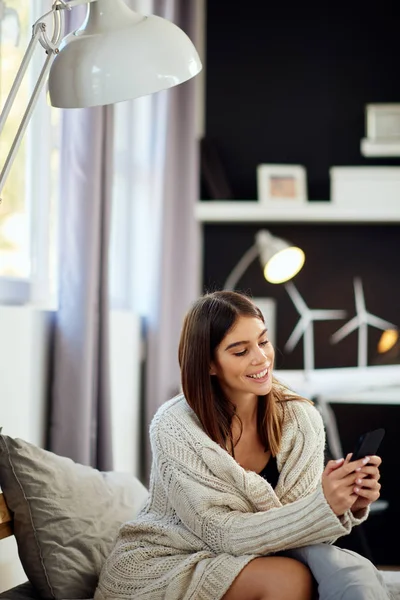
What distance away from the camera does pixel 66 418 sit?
253cm

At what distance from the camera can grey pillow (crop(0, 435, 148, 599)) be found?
1899 mm

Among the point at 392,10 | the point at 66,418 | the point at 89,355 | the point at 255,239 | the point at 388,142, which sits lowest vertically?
the point at 66,418

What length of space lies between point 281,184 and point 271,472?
2515 mm

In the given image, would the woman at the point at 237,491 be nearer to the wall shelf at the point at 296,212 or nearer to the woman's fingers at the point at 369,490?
the woman's fingers at the point at 369,490

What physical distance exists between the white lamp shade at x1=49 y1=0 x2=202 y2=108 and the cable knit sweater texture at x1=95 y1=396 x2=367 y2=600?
2.58ft

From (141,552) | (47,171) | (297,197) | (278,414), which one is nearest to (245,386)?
(278,414)

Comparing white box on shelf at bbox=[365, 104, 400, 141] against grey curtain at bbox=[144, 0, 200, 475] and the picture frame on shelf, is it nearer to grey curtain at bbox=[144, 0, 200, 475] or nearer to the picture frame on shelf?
the picture frame on shelf

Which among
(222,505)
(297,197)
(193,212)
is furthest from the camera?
(297,197)

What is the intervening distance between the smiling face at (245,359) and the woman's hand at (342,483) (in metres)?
0.32

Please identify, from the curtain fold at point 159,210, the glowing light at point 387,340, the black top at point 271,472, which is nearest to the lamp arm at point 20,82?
the black top at point 271,472

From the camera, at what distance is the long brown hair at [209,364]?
2.03 metres

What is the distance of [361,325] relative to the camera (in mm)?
4418

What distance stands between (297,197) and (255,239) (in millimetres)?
302

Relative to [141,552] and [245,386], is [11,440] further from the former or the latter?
[245,386]
